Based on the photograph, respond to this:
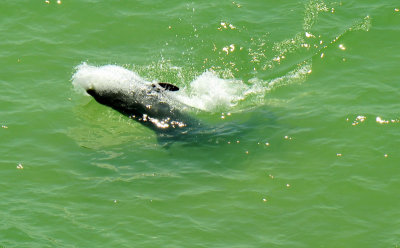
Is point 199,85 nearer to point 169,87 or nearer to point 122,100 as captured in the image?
point 169,87

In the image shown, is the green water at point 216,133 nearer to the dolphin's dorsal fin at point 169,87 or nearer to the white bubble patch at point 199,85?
the white bubble patch at point 199,85

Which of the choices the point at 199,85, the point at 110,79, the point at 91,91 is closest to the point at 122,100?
the point at 110,79

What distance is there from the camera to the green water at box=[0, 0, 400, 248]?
10.7m

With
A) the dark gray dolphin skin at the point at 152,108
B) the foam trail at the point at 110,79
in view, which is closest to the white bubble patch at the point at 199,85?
the foam trail at the point at 110,79

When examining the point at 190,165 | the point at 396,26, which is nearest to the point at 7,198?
the point at 190,165

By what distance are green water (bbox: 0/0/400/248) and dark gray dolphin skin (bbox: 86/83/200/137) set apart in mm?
321

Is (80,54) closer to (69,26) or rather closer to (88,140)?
(69,26)

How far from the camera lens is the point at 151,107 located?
1334cm

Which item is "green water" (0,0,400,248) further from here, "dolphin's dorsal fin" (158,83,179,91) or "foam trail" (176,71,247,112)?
"dolphin's dorsal fin" (158,83,179,91)

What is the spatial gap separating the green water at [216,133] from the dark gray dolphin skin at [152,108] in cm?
32

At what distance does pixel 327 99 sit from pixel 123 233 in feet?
Answer: 17.4

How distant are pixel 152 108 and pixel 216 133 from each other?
1.34m

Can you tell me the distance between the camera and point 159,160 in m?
12.5

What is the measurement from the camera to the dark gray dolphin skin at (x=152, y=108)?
1327 cm
